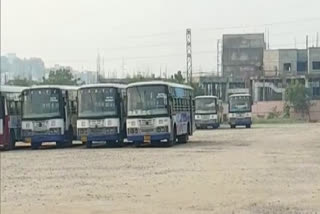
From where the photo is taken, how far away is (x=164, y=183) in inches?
607

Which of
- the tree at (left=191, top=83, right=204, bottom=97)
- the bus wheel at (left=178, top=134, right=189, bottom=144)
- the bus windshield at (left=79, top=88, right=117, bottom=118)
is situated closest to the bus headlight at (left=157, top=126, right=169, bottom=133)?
the bus windshield at (left=79, top=88, right=117, bottom=118)

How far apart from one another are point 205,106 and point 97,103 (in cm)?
2493

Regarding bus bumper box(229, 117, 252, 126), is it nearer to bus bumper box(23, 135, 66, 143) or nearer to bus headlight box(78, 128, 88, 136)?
bus bumper box(23, 135, 66, 143)

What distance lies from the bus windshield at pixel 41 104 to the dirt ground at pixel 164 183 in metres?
5.75

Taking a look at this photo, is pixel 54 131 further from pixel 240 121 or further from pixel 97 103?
pixel 240 121

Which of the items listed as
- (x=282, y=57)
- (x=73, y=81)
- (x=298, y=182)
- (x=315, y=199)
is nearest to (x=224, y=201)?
(x=315, y=199)

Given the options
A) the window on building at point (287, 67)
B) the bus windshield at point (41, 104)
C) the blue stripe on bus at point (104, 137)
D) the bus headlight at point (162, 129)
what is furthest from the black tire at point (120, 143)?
the window on building at point (287, 67)

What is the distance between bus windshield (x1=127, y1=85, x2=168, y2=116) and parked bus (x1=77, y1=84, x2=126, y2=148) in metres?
0.95

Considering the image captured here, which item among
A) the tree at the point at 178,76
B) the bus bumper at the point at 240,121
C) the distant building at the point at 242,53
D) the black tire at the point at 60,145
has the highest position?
the distant building at the point at 242,53

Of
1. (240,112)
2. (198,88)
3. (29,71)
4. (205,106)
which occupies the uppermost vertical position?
(29,71)

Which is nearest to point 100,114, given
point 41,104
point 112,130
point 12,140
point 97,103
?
point 97,103

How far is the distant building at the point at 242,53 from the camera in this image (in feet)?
283

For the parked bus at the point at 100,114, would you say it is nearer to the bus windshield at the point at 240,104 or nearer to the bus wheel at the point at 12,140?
the bus wheel at the point at 12,140

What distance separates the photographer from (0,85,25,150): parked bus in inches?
1163
